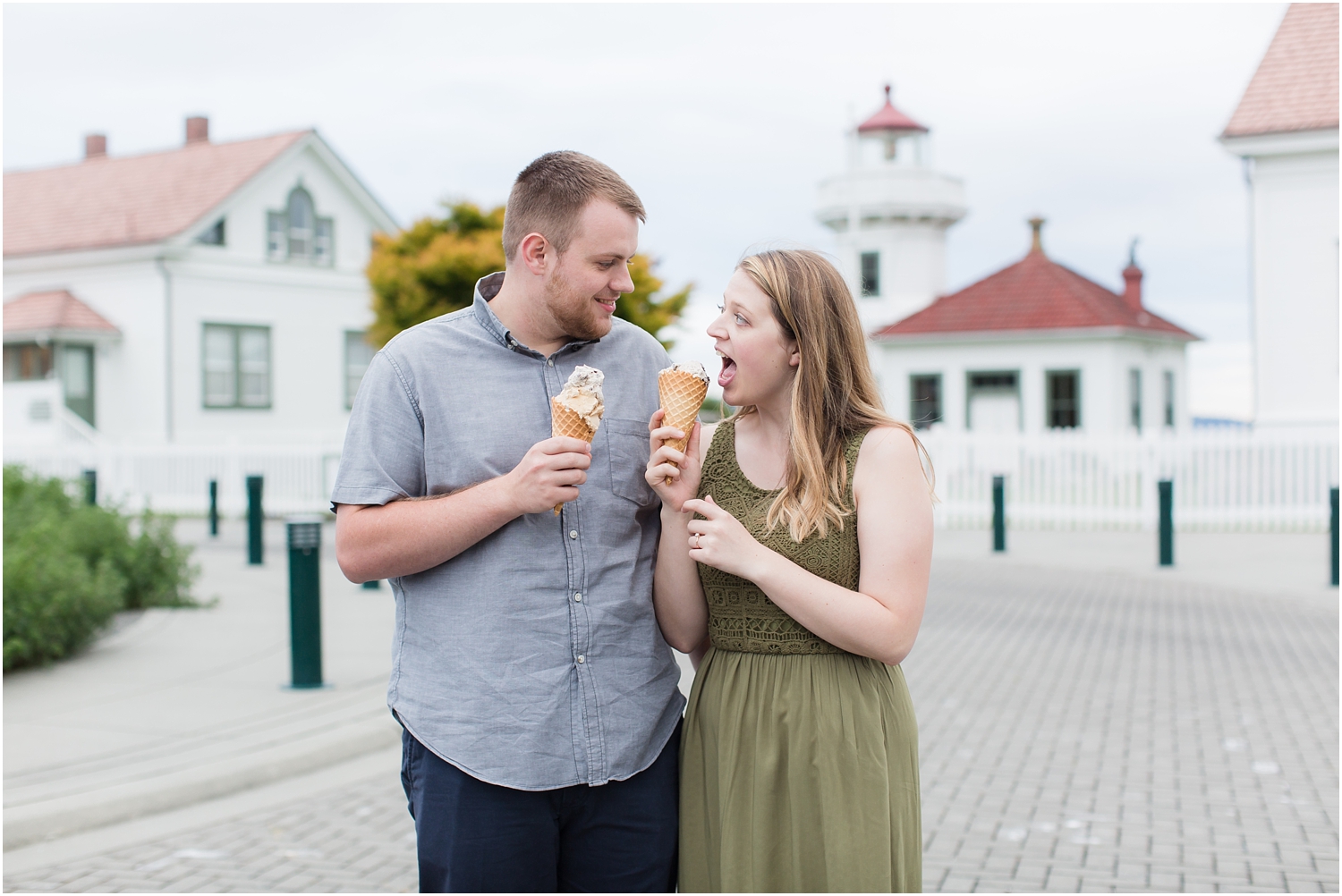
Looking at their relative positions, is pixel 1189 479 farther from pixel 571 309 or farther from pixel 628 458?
pixel 571 309

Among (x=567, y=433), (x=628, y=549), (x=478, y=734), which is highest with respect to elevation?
(x=567, y=433)

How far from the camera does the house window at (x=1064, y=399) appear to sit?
97.0 ft

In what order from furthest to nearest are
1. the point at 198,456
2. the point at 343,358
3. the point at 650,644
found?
the point at 343,358 < the point at 198,456 < the point at 650,644

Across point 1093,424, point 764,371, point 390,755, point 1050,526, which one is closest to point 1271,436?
point 1050,526

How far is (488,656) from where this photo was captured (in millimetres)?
2650

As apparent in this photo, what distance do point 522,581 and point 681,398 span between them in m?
0.51

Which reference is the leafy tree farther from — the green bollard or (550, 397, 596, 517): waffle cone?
(550, 397, 596, 517): waffle cone

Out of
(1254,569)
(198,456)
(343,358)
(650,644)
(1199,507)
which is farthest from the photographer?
(343,358)

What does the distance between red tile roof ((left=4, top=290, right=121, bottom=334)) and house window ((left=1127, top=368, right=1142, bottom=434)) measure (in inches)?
875

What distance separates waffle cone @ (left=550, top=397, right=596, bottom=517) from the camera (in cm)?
260

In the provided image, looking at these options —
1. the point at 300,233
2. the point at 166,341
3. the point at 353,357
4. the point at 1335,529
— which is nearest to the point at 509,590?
the point at 1335,529

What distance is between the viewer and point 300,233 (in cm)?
2859

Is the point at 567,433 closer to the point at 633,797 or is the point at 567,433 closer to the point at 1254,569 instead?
the point at 633,797

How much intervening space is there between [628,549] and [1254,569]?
42.1 ft
